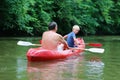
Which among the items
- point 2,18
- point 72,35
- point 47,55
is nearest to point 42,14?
point 2,18

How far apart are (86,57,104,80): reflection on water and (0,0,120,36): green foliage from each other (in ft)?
42.0

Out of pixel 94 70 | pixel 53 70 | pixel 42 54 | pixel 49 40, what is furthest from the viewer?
pixel 49 40

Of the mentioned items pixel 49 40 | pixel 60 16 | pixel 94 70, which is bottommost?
pixel 60 16

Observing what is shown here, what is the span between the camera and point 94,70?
32.4ft

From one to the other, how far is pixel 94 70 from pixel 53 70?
3.34 ft

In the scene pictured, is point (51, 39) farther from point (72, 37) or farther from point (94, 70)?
point (94, 70)

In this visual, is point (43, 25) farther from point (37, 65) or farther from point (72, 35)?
point (37, 65)

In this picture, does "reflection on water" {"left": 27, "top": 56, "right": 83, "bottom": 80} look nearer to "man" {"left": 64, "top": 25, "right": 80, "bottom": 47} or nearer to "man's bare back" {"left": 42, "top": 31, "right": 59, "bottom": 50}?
"man's bare back" {"left": 42, "top": 31, "right": 59, "bottom": 50}

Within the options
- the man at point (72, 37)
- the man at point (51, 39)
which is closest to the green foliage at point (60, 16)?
the man at point (72, 37)

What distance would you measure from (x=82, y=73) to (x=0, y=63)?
2.62 meters

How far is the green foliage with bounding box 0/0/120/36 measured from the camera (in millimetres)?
24266

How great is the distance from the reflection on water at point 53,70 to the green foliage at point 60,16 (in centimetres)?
1285

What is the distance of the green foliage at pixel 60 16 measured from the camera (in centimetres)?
Answer: 2427

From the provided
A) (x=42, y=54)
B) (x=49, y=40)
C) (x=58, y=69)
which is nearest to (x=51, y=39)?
(x=49, y=40)
